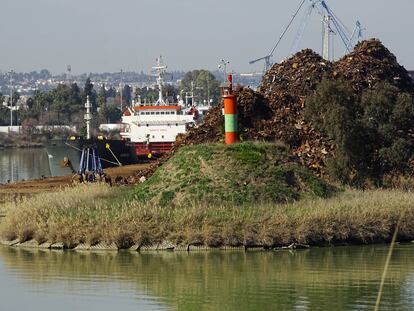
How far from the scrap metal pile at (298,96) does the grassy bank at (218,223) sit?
865 cm

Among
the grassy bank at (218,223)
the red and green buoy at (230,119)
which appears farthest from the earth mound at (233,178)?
the red and green buoy at (230,119)

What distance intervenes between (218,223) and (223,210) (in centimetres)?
100

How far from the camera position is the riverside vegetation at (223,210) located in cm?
2884

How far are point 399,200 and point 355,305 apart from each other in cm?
995

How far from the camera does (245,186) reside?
105ft

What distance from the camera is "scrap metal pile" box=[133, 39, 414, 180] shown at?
4059cm

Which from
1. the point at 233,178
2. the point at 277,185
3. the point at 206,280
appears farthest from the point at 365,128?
the point at 206,280

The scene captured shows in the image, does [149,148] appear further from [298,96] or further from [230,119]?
[230,119]

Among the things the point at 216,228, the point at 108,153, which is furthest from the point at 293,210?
the point at 108,153

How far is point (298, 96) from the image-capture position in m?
43.7

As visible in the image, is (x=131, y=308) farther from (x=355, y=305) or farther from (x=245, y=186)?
(x=245, y=186)

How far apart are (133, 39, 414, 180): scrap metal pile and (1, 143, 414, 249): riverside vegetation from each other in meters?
5.78

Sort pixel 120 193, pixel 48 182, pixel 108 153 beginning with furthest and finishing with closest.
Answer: pixel 108 153
pixel 48 182
pixel 120 193

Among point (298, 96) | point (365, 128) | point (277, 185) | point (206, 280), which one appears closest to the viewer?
point (206, 280)
